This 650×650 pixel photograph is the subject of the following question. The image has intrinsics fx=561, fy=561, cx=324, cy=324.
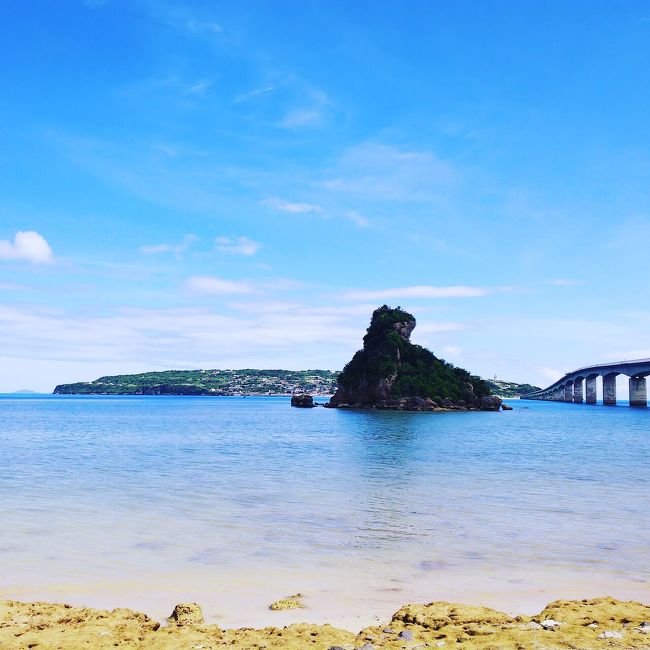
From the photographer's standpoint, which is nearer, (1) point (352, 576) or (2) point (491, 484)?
(1) point (352, 576)

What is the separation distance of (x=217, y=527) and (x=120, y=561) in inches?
167

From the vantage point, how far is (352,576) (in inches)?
505

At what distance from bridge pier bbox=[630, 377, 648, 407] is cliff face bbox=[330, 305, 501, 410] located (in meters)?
53.3

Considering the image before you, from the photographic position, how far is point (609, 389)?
18562cm

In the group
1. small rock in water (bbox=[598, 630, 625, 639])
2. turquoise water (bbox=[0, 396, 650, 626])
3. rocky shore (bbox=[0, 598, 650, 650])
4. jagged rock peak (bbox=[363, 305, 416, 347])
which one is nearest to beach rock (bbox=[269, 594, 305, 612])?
turquoise water (bbox=[0, 396, 650, 626])

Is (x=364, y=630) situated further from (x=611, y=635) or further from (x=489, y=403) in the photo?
(x=489, y=403)

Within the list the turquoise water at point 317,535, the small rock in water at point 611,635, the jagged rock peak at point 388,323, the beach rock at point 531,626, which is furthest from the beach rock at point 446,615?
the jagged rock peak at point 388,323

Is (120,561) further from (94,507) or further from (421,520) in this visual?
(421,520)

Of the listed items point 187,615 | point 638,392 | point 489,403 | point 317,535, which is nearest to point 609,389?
point 638,392

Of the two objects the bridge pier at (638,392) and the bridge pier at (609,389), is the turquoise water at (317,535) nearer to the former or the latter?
the bridge pier at (638,392)

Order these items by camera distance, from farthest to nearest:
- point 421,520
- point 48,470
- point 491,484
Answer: point 48,470
point 491,484
point 421,520

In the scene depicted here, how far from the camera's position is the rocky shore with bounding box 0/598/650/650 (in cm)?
832

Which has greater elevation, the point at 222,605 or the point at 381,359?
the point at 381,359

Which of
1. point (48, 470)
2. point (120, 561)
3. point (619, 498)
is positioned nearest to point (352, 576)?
point (120, 561)
